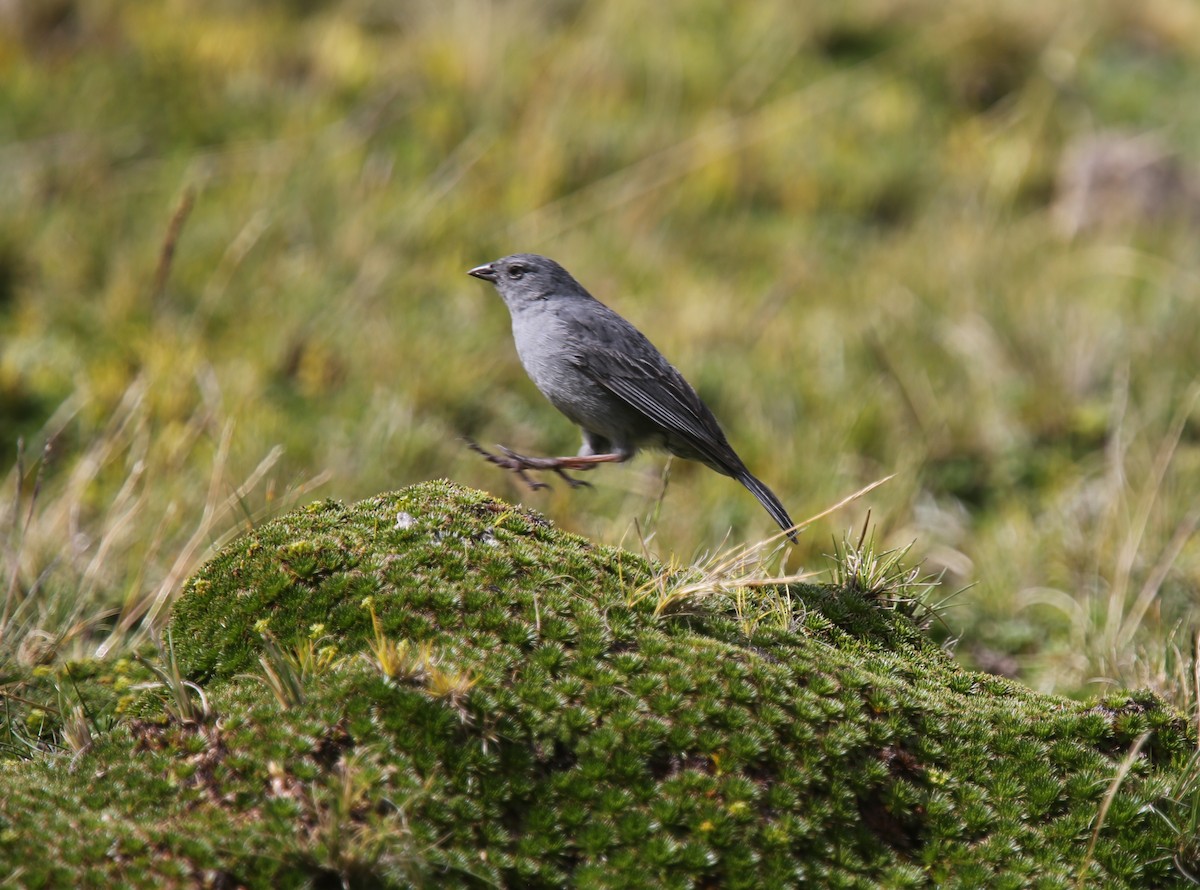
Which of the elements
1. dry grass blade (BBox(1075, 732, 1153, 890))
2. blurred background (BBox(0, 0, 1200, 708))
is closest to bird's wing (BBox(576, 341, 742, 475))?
blurred background (BBox(0, 0, 1200, 708))

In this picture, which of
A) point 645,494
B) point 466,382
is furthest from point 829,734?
point 466,382

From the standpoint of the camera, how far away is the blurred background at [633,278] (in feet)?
22.6

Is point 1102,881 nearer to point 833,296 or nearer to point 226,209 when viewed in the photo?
point 833,296

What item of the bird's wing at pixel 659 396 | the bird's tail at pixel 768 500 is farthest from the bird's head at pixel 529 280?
the bird's tail at pixel 768 500

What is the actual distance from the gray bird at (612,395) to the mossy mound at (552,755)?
107 cm

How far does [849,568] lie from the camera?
14.8 feet

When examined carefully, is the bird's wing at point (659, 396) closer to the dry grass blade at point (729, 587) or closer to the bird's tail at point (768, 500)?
the bird's tail at point (768, 500)

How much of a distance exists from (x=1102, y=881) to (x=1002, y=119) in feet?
38.2

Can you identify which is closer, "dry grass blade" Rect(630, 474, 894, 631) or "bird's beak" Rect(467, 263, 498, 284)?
"dry grass blade" Rect(630, 474, 894, 631)

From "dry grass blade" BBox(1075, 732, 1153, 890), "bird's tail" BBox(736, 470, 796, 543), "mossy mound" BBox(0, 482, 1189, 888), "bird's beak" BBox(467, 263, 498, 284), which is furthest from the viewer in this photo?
"bird's beak" BBox(467, 263, 498, 284)

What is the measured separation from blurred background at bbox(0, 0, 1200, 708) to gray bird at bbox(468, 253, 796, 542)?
103cm

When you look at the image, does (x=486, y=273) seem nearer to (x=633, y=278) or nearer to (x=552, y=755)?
(x=552, y=755)

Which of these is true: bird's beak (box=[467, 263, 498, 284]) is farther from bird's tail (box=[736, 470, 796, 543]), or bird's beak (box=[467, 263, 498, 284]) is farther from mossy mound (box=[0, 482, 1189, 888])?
mossy mound (box=[0, 482, 1189, 888])

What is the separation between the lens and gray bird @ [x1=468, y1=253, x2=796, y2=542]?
5102mm
